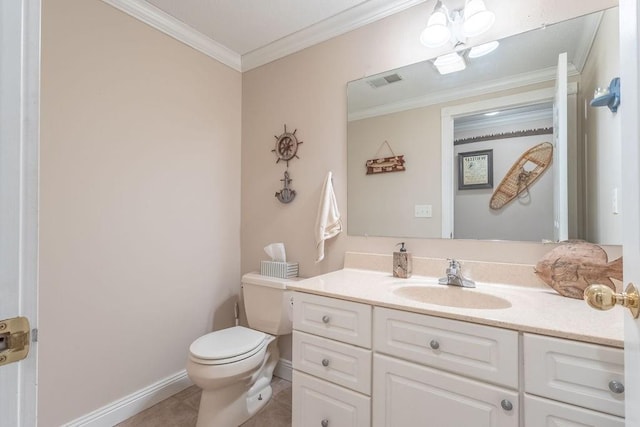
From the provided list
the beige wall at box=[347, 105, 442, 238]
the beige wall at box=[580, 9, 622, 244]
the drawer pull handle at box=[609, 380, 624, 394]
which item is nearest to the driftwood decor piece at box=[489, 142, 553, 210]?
the beige wall at box=[580, 9, 622, 244]

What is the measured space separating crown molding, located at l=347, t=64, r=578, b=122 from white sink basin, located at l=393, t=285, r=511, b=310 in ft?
3.15

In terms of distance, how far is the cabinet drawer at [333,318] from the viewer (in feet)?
3.92

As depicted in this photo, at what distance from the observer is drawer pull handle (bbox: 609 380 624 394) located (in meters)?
0.78

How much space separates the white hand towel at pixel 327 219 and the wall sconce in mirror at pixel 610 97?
1263 millimetres

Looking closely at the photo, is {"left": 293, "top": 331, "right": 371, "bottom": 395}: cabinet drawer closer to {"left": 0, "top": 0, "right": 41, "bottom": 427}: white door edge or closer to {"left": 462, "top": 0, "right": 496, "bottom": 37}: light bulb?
{"left": 0, "top": 0, "right": 41, "bottom": 427}: white door edge

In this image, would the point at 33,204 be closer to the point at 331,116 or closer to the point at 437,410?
the point at 437,410

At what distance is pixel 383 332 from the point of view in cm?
115

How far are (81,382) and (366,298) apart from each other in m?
1.52

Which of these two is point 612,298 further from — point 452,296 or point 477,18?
point 477,18

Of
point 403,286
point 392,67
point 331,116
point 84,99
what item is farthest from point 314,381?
point 84,99

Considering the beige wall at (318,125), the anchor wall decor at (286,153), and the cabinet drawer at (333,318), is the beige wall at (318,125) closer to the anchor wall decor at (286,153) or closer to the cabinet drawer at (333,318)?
the anchor wall decor at (286,153)

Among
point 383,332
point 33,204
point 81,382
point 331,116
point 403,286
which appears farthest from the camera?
point 331,116

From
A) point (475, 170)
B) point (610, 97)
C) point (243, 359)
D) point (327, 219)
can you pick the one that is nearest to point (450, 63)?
point (475, 170)

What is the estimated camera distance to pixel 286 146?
2.15 metres
